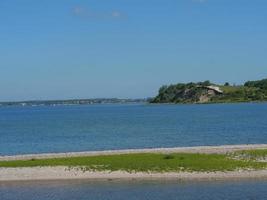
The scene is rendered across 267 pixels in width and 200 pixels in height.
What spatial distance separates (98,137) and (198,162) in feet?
180

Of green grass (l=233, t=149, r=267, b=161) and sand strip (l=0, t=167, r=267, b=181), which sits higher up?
green grass (l=233, t=149, r=267, b=161)

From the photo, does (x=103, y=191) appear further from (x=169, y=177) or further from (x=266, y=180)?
(x=266, y=180)

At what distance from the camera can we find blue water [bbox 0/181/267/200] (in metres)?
35.8

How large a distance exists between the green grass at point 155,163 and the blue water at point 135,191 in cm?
475

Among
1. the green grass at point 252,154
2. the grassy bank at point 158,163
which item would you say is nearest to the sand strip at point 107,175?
the grassy bank at point 158,163

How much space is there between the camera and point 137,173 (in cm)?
4456

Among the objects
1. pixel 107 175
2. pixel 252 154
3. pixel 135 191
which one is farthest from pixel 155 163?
pixel 252 154

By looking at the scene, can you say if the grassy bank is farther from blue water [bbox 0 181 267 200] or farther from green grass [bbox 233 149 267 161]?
blue water [bbox 0 181 267 200]

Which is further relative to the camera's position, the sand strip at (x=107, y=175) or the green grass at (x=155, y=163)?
the green grass at (x=155, y=163)

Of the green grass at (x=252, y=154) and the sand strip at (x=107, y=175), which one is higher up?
the green grass at (x=252, y=154)

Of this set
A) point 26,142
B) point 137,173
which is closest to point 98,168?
point 137,173

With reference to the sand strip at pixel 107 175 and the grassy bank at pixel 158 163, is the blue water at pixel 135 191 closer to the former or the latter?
the sand strip at pixel 107 175

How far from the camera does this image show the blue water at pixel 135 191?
3581 cm

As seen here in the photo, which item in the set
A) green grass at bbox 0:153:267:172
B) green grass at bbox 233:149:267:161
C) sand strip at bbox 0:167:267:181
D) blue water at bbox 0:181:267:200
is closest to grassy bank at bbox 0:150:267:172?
green grass at bbox 0:153:267:172
